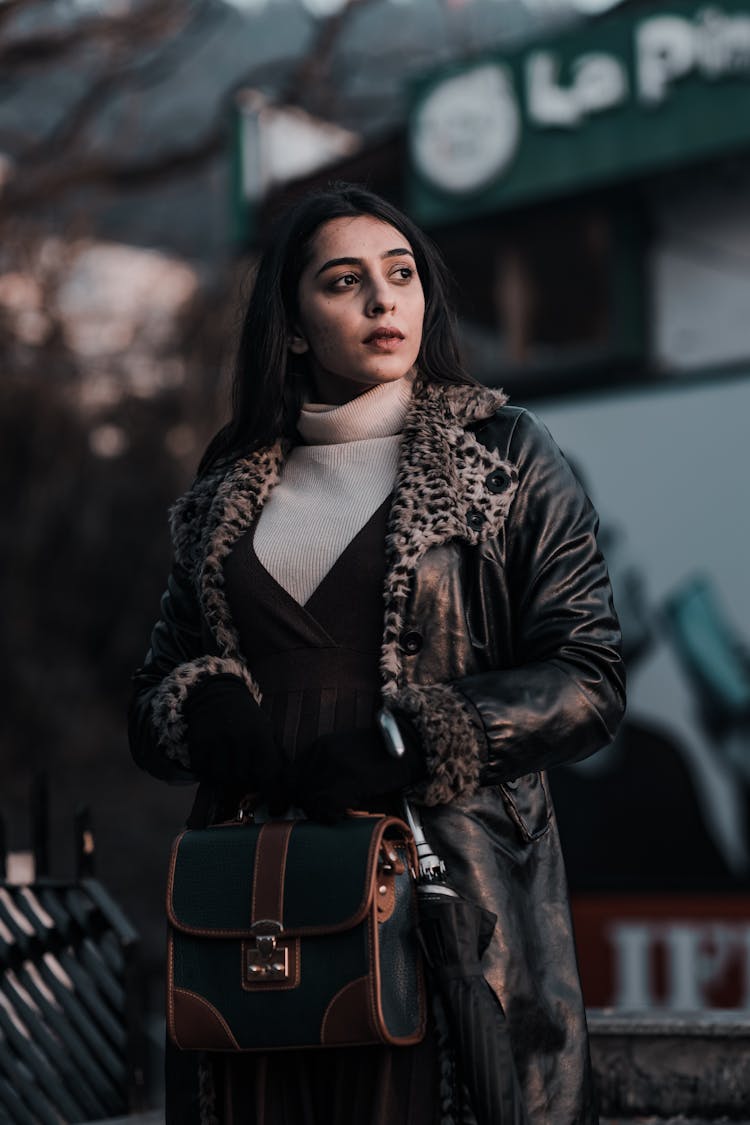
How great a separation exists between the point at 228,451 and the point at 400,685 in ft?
2.30

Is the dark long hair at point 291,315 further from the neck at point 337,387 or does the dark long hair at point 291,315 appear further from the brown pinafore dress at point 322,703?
the brown pinafore dress at point 322,703

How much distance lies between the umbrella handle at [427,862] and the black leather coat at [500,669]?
0.04 metres

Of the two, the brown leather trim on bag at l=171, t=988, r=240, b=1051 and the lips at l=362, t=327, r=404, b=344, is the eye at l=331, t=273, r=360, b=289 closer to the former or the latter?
the lips at l=362, t=327, r=404, b=344

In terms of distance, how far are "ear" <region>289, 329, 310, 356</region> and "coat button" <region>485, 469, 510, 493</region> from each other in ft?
1.53

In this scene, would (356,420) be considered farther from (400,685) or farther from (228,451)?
(400,685)

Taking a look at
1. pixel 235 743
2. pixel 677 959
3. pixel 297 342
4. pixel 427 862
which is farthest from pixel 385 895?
pixel 677 959

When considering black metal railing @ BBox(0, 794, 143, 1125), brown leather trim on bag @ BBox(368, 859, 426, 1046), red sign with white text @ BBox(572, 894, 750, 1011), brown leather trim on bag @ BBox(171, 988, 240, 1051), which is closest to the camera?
brown leather trim on bag @ BBox(368, 859, 426, 1046)

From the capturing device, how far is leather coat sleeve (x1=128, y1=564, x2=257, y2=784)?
2666 mm

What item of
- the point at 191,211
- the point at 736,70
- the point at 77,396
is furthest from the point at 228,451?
the point at 191,211

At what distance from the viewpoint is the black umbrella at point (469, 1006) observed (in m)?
2.32

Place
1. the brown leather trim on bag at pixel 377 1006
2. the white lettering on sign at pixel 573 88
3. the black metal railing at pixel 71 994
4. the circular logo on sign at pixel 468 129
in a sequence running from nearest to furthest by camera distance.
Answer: the brown leather trim on bag at pixel 377 1006, the black metal railing at pixel 71 994, the white lettering on sign at pixel 573 88, the circular logo on sign at pixel 468 129

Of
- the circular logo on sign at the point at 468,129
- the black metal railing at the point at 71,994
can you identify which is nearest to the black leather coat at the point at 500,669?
the black metal railing at the point at 71,994

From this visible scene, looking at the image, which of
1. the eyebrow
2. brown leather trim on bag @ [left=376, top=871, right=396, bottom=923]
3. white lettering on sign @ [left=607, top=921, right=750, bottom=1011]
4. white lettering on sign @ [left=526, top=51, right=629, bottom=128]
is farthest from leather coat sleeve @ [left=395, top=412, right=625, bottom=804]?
white lettering on sign @ [left=526, top=51, right=629, bottom=128]

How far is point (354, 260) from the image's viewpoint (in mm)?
2814
